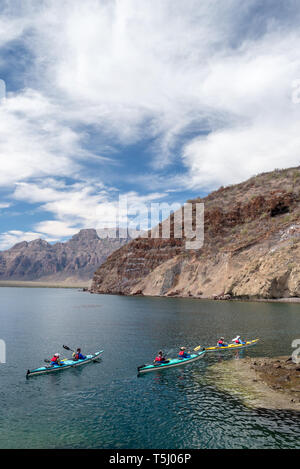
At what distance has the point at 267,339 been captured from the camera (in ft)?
139

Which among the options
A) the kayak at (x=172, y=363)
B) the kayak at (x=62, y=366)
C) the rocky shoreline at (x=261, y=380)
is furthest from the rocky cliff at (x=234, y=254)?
the kayak at (x=62, y=366)

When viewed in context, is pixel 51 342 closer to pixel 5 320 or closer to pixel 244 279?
pixel 5 320

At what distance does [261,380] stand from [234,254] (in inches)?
3305

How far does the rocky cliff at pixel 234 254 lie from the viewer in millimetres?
92062

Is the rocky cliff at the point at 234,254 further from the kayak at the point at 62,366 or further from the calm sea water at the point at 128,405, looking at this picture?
the kayak at the point at 62,366

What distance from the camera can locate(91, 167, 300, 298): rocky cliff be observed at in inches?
3625

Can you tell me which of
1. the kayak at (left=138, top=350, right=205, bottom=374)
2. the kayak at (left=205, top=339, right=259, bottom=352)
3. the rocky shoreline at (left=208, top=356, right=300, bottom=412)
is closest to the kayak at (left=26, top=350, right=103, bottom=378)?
the kayak at (left=138, top=350, right=205, bottom=374)

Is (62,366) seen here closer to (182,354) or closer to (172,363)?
(172,363)

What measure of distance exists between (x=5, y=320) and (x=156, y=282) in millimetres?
68720

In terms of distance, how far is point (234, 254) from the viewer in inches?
4247

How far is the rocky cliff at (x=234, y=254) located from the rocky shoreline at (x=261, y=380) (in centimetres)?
5967

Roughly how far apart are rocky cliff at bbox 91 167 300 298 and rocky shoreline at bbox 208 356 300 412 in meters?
59.7

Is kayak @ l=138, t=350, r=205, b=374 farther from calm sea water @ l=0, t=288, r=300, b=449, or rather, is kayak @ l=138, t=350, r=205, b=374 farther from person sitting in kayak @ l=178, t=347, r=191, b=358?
calm sea water @ l=0, t=288, r=300, b=449
